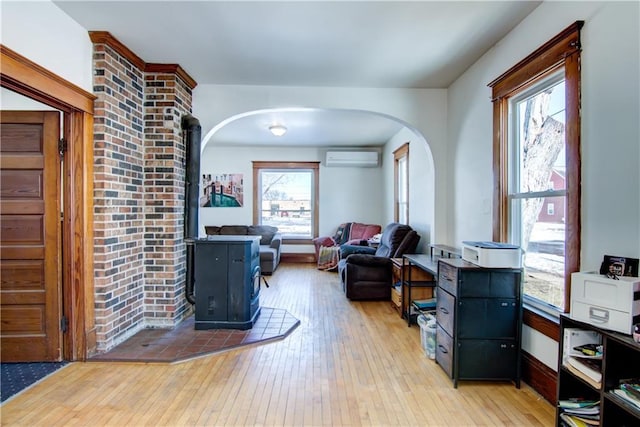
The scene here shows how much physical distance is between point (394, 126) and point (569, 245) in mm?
3789

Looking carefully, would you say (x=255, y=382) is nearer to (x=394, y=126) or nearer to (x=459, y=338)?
(x=459, y=338)

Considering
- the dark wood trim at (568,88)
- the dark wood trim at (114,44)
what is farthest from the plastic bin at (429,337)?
the dark wood trim at (114,44)

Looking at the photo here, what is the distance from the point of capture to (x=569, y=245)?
6.56ft

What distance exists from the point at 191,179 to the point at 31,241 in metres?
1.40

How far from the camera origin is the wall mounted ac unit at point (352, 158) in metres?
7.09

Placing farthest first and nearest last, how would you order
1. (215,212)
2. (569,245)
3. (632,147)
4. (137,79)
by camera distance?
(215,212) < (137,79) < (569,245) < (632,147)

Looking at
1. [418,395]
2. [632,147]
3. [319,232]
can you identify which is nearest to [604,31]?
[632,147]

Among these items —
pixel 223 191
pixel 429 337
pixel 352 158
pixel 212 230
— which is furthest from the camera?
pixel 223 191

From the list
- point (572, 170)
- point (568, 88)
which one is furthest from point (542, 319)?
point (568, 88)

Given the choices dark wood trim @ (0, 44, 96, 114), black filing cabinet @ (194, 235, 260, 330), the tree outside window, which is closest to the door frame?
dark wood trim @ (0, 44, 96, 114)

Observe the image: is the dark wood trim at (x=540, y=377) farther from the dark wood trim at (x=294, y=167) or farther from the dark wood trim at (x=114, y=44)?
the dark wood trim at (x=294, y=167)

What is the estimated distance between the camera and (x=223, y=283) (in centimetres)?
328

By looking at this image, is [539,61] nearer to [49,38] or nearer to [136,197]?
[49,38]

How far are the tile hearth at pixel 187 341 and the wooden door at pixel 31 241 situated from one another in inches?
20.0
